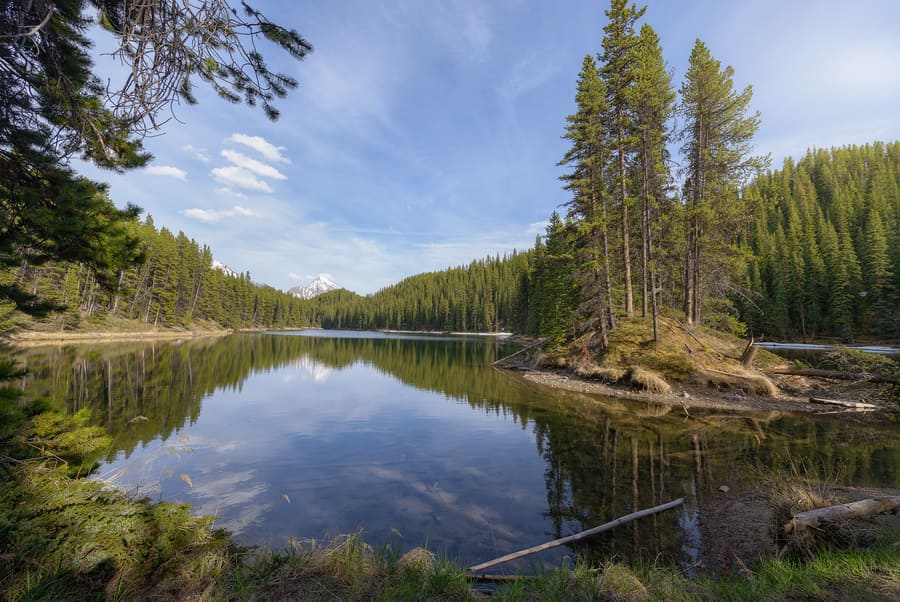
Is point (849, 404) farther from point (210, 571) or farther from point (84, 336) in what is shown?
point (84, 336)

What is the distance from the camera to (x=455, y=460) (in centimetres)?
1087

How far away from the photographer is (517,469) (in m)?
10.0

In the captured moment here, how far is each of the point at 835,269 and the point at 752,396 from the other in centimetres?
6026

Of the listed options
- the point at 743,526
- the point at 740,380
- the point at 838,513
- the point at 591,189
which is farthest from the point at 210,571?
the point at 591,189

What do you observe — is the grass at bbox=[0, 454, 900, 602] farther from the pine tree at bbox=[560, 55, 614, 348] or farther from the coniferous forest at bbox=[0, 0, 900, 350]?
the pine tree at bbox=[560, 55, 614, 348]

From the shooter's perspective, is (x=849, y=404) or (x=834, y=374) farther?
(x=834, y=374)

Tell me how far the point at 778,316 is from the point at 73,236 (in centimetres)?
8206

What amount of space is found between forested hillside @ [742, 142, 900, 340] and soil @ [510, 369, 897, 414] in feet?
115

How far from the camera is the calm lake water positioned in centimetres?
698

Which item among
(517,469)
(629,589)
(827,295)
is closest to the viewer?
(629,589)

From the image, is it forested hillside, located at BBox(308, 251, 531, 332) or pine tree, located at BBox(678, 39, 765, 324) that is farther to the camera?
forested hillside, located at BBox(308, 251, 531, 332)

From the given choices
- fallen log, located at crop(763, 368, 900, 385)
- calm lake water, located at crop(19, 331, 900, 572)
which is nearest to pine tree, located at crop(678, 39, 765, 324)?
fallen log, located at crop(763, 368, 900, 385)

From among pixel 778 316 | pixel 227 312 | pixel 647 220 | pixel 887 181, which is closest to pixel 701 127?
pixel 647 220

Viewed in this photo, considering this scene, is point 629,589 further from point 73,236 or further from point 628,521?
point 73,236
